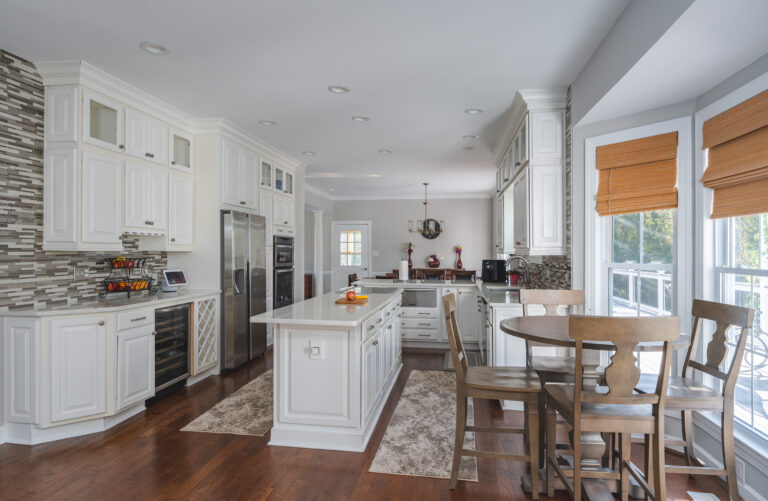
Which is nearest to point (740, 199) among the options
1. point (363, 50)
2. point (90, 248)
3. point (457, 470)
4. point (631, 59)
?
point (631, 59)

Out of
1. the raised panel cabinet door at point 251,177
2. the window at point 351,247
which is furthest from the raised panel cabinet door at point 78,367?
the window at point 351,247

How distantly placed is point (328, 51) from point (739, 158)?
8.22 ft

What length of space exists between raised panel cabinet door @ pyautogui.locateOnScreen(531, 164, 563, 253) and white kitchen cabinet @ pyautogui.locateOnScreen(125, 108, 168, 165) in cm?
338

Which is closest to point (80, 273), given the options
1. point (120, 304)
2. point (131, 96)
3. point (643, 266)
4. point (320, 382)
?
point (120, 304)

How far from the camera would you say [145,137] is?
376cm

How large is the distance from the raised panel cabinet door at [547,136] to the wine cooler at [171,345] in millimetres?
3417

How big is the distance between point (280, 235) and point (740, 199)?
190 inches

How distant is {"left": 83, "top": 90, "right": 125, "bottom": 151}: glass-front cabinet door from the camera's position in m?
3.18

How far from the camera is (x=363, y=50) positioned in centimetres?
287

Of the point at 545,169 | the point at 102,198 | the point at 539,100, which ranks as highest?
the point at 539,100

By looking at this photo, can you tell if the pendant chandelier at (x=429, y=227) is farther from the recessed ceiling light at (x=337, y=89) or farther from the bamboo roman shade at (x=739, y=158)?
the bamboo roman shade at (x=739, y=158)

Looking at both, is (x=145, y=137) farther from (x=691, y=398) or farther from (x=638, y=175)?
(x=691, y=398)

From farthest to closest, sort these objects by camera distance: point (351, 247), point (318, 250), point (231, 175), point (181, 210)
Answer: point (351, 247) → point (318, 250) → point (231, 175) → point (181, 210)

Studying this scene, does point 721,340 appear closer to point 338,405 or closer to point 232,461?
point 338,405
